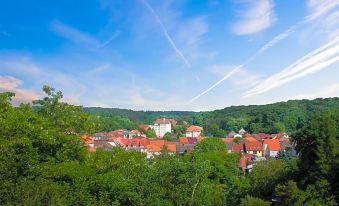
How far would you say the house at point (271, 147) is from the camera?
280ft

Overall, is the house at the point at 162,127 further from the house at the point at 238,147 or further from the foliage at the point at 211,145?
the foliage at the point at 211,145

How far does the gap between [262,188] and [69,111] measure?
1254 cm

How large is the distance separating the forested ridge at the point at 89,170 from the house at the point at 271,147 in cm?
6480

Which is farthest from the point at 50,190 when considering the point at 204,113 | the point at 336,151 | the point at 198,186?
the point at 204,113

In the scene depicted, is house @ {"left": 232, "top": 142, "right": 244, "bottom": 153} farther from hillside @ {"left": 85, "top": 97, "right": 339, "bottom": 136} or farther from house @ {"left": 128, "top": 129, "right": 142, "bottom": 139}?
house @ {"left": 128, "top": 129, "right": 142, "bottom": 139}

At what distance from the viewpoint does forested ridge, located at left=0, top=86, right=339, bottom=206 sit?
1477 cm

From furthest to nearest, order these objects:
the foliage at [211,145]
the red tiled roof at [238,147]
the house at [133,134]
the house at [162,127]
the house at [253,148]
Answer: the house at [162,127] < the house at [133,134] < the house at [253,148] < the red tiled roof at [238,147] < the foliage at [211,145]

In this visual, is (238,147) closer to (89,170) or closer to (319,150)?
(319,150)

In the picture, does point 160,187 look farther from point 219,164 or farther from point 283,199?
point 219,164

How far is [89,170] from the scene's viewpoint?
16969 millimetres

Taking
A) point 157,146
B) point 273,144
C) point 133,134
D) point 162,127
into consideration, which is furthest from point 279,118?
point 157,146

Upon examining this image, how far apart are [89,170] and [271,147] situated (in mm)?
73549

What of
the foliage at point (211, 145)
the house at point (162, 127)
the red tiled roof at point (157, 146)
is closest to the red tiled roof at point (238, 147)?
the red tiled roof at point (157, 146)

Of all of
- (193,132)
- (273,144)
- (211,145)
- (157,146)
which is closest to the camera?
(211,145)
